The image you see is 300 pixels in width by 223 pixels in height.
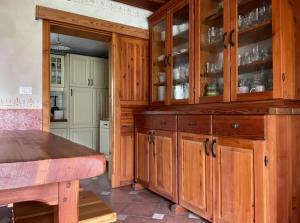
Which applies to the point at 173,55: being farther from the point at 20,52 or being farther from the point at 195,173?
the point at 20,52

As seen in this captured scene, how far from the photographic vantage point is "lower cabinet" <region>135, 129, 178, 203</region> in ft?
7.70

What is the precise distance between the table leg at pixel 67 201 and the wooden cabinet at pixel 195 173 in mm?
1402

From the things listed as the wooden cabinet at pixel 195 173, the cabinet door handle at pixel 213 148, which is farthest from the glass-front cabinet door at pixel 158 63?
the cabinet door handle at pixel 213 148

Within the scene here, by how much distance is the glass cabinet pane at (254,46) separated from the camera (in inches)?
74.4

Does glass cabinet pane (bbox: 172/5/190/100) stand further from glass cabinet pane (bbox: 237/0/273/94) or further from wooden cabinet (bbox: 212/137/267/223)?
wooden cabinet (bbox: 212/137/267/223)

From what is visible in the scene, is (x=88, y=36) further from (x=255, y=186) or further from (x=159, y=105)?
(x=255, y=186)

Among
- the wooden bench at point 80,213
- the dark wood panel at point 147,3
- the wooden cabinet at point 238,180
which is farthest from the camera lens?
the dark wood panel at point 147,3

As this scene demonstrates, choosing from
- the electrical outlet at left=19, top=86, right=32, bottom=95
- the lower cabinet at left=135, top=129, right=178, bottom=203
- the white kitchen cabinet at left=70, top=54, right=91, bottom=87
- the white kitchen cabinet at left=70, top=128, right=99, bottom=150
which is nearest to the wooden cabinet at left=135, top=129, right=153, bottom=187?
the lower cabinet at left=135, top=129, right=178, bottom=203

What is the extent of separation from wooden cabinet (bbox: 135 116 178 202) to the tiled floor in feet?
0.38

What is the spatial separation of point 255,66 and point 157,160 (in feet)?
Answer: 4.44

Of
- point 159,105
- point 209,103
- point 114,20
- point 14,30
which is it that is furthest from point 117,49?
point 209,103

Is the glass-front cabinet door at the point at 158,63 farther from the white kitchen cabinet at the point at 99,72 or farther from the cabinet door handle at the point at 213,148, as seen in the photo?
the white kitchen cabinet at the point at 99,72

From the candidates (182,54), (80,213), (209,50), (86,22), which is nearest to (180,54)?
(182,54)

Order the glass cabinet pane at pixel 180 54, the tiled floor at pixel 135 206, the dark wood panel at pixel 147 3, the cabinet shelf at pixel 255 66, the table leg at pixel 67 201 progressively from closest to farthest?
the table leg at pixel 67 201, the cabinet shelf at pixel 255 66, the tiled floor at pixel 135 206, the glass cabinet pane at pixel 180 54, the dark wood panel at pixel 147 3
